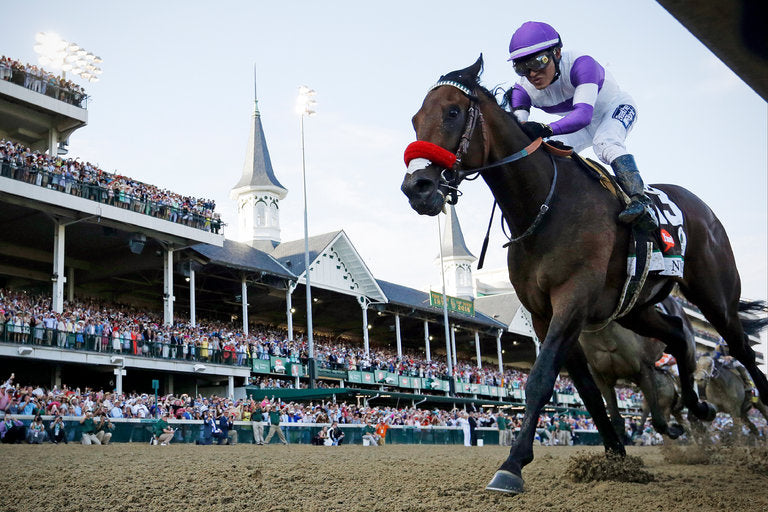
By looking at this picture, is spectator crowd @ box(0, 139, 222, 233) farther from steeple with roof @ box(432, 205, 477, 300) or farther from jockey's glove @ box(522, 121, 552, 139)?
steeple with roof @ box(432, 205, 477, 300)

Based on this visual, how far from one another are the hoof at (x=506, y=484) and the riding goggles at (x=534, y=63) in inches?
134

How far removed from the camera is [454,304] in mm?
48312

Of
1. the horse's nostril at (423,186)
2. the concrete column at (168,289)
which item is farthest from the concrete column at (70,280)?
the horse's nostril at (423,186)

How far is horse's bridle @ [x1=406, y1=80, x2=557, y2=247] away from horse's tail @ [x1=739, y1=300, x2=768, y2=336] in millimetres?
4201

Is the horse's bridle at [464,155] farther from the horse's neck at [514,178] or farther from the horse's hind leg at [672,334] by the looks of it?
the horse's hind leg at [672,334]

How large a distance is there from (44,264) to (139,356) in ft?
32.3

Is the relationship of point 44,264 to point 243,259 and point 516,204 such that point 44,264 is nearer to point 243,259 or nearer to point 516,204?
point 243,259

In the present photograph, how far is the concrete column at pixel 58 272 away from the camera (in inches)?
1027

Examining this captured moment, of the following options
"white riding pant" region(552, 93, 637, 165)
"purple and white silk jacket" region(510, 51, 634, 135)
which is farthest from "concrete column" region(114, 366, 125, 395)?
"white riding pant" region(552, 93, 637, 165)

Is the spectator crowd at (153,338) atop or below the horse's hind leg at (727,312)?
atop

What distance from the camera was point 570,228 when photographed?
5.50m

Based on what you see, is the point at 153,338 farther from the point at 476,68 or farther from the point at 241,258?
the point at 476,68

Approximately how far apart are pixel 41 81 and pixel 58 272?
8.55m

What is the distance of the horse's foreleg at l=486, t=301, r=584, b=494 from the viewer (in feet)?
14.8
